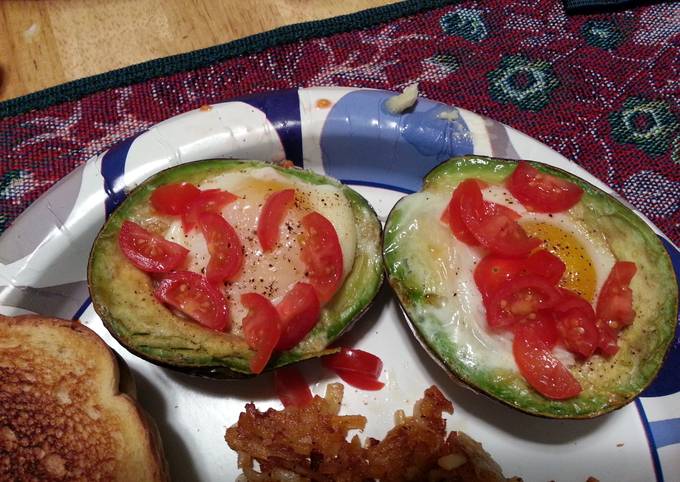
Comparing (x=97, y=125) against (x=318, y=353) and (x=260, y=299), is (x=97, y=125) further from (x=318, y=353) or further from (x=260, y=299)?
(x=318, y=353)

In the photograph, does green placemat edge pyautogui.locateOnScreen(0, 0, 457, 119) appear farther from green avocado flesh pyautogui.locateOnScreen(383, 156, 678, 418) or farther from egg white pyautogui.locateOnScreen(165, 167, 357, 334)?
green avocado flesh pyautogui.locateOnScreen(383, 156, 678, 418)

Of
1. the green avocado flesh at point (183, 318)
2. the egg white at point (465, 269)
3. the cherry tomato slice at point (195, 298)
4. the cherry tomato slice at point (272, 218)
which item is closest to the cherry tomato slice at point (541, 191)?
the egg white at point (465, 269)

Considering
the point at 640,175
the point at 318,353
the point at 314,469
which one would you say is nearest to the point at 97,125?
the point at 318,353

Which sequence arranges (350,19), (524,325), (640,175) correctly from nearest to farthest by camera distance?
(524,325)
(640,175)
(350,19)

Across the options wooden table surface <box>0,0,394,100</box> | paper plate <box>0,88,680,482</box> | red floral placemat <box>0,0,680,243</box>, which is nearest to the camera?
paper plate <box>0,88,680,482</box>

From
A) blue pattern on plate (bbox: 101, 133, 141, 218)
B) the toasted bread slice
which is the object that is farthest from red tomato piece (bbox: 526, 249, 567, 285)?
blue pattern on plate (bbox: 101, 133, 141, 218)

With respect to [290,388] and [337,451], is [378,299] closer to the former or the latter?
[290,388]

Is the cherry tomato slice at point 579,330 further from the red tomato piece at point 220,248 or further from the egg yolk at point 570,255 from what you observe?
the red tomato piece at point 220,248
